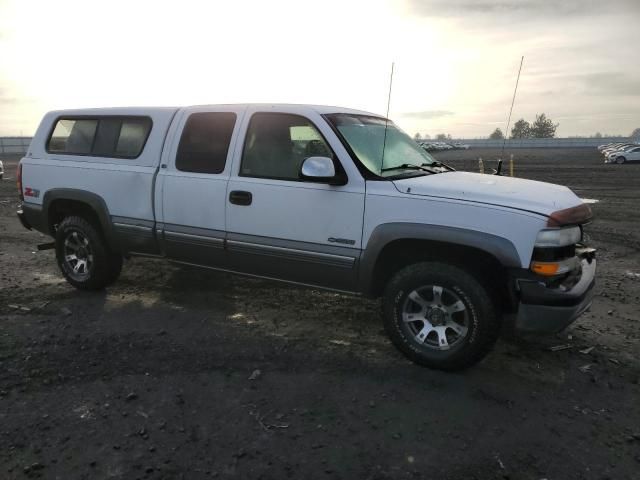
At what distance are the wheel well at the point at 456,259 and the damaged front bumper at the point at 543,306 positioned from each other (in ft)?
0.52

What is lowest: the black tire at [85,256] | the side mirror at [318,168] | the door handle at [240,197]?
the black tire at [85,256]

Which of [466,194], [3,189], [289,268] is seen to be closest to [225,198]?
[289,268]

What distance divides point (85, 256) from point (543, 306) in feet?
15.7

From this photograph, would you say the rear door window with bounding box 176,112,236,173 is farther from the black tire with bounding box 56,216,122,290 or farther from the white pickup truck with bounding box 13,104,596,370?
the black tire with bounding box 56,216,122,290

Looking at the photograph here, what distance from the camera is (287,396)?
11.1 ft

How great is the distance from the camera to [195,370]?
12.3ft

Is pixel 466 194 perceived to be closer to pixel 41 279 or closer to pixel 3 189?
pixel 41 279

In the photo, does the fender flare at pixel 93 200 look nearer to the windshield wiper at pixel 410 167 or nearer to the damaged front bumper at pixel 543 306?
the windshield wiper at pixel 410 167

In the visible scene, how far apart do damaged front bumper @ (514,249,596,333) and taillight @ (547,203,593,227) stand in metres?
0.42

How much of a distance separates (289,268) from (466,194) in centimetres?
163

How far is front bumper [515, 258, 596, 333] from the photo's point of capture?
131 inches

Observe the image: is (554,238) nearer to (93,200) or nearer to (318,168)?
(318,168)

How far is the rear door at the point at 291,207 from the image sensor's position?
3.95m

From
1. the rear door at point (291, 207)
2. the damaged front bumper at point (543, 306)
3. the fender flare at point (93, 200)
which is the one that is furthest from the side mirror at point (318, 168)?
the fender flare at point (93, 200)
